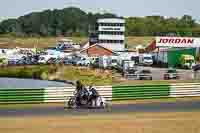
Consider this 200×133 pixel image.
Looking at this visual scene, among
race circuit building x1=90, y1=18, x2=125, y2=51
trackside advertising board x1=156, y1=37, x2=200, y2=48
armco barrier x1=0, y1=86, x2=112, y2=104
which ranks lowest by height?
armco barrier x1=0, y1=86, x2=112, y2=104

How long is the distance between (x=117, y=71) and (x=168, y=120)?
4455cm

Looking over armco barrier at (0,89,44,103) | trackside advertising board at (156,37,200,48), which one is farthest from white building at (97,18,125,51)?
armco barrier at (0,89,44,103)

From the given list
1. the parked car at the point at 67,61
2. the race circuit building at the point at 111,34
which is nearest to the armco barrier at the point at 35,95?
the parked car at the point at 67,61

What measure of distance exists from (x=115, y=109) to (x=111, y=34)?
87520 mm

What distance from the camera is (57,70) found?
227ft

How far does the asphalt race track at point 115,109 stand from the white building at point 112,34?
268ft

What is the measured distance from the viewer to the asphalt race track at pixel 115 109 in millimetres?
25750

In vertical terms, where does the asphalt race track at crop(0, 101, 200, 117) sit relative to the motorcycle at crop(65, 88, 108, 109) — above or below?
below

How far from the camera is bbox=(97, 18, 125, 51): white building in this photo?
112 metres

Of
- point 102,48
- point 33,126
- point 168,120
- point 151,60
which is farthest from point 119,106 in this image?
point 102,48

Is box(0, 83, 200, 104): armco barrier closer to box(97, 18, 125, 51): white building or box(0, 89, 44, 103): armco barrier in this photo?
box(0, 89, 44, 103): armco barrier

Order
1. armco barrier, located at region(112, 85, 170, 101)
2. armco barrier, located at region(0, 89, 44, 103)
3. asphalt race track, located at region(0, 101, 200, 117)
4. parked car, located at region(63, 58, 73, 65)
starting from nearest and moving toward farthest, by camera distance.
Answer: asphalt race track, located at region(0, 101, 200, 117), armco barrier, located at region(0, 89, 44, 103), armco barrier, located at region(112, 85, 170, 101), parked car, located at region(63, 58, 73, 65)

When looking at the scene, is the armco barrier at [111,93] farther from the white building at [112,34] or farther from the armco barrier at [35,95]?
the white building at [112,34]

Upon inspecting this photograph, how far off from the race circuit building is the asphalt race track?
81536 mm
